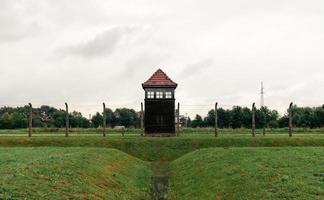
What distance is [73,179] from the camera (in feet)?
74.3

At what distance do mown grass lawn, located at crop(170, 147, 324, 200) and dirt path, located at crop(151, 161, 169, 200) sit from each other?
1.57 ft

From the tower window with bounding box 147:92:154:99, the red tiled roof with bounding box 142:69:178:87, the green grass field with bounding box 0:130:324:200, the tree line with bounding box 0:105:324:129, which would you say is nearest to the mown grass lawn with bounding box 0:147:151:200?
the green grass field with bounding box 0:130:324:200

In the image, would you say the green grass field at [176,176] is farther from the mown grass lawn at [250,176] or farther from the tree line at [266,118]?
the tree line at [266,118]

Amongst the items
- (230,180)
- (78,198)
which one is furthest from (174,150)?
(78,198)

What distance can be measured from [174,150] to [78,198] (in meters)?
26.1

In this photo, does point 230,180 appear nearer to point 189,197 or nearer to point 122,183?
point 189,197

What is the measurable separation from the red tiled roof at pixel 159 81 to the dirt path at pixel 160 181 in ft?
55.4

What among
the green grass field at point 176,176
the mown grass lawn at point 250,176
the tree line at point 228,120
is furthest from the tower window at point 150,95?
the tree line at point 228,120

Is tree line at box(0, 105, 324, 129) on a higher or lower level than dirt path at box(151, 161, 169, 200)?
higher

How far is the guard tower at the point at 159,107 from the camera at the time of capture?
5644 cm

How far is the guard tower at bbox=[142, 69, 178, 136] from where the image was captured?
56438 mm

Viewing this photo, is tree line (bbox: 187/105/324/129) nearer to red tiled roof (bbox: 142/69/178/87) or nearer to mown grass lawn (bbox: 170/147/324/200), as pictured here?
red tiled roof (bbox: 142/69/178/87)

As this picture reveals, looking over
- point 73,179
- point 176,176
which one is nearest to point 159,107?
point 176,176

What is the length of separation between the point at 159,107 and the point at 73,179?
3448cm
